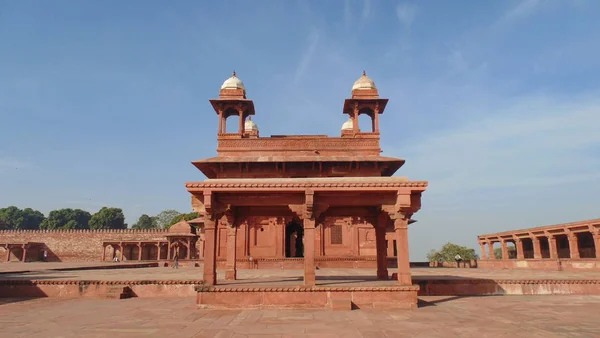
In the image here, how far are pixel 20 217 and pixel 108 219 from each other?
27997 millimetres

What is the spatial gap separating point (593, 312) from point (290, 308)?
6.59 meters

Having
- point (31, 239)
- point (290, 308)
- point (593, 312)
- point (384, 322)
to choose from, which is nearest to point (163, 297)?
point (290, 308)

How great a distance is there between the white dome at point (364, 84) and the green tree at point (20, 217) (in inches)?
4078

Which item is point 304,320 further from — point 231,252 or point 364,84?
point 364,84

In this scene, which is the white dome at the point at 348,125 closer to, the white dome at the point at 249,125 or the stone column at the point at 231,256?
the white dome at the point at 249,125

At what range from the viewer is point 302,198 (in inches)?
396

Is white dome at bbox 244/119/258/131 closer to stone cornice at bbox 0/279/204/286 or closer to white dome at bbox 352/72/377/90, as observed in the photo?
white dome at bbox 352/72/377/90

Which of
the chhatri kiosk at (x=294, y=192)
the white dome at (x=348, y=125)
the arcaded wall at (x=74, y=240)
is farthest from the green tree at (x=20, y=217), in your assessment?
the white dome at (x=348, y=125)

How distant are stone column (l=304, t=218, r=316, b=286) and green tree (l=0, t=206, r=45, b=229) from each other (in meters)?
112

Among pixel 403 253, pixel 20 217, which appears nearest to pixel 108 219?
pixel 20 217

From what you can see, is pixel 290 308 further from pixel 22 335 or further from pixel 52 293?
pixel 52 293

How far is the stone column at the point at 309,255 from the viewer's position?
9.35 meters

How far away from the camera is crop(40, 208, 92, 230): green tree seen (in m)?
93.6

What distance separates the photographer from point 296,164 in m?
22.7
